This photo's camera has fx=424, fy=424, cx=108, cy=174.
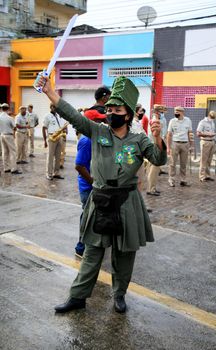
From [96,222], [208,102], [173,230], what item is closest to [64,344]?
[96,222]

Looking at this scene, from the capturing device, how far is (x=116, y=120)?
133 inches

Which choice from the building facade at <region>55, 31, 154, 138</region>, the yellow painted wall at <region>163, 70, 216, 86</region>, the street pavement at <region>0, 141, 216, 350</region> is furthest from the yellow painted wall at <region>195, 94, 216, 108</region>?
the street pavement at <region>0, 141, 216, 350</region>

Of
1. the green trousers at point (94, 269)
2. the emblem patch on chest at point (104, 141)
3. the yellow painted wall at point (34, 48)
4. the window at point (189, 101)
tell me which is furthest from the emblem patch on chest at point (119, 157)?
the yellow painted wall at point (34, 48)

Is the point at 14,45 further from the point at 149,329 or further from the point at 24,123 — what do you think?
the point at 149,329

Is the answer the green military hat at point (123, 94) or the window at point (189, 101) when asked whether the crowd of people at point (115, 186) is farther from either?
the window at point (189, 101)

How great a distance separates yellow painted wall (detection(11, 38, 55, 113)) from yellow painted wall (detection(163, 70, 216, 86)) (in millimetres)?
6765

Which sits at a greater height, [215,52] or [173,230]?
[215,52]

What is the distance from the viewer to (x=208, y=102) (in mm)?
16625

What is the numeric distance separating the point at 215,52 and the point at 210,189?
8.40 m

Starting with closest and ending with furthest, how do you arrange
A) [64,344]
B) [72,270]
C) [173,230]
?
[64,344]
[72,270]
[173,230]

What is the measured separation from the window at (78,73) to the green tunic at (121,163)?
17442mm

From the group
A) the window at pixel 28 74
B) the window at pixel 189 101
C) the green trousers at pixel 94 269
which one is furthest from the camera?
the window at pixel 28 74

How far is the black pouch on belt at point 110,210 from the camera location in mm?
3377

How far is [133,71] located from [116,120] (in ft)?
52.4
